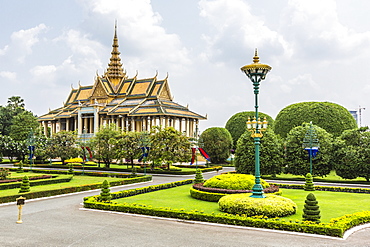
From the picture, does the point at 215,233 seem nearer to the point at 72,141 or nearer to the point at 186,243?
the point at 186,243

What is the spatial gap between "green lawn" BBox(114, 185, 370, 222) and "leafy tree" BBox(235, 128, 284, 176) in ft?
23.2

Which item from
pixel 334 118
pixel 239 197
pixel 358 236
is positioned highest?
pixel 334 118

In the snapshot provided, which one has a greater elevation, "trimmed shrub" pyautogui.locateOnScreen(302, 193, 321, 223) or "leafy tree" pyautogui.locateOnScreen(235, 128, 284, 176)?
"leafy tree" pyautogui.locateOnScreen(235, 128, 284, 176)

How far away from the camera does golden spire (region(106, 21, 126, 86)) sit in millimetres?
69750

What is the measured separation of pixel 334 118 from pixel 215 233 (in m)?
33.9

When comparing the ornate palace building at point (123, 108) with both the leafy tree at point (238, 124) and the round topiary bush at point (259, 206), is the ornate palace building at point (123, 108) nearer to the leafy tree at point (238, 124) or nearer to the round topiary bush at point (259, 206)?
the leafy tree at point (238, 124)

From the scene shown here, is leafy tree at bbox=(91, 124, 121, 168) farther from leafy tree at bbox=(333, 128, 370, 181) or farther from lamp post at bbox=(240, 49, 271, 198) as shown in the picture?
lamp post at bbox=(240, 49, 271, 198)

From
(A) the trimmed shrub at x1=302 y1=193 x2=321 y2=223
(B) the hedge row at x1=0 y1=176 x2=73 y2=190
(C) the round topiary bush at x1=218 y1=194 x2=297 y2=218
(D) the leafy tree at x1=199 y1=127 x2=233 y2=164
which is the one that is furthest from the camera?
(D) the leafy tree at x1=199 y1=127 x2=233 y2=164

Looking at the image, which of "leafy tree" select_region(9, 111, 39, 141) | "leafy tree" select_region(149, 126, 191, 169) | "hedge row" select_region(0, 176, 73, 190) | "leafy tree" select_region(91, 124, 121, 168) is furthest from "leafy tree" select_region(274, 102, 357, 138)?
"leafy tree" select_region(9, 111, 39, 141)

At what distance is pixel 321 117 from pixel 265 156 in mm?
15624

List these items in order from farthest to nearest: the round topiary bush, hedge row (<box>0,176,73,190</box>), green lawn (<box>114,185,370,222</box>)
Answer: hedge row (<box>0,176,73,190</box>)
green lawn (<box>114,185,370,222</box>)
the round topiary bush

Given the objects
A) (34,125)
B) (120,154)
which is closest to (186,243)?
(120,154)

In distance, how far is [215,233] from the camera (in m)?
11.8

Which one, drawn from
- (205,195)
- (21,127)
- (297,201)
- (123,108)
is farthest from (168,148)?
(21,127)
